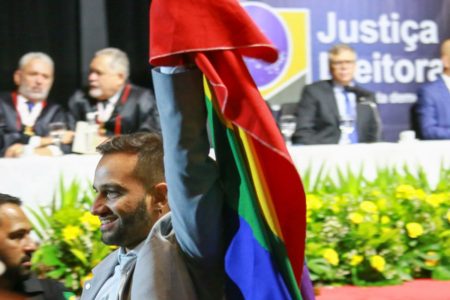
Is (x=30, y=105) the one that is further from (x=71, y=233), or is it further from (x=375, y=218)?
(x=375, y=218)

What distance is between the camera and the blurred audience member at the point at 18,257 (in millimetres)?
2682

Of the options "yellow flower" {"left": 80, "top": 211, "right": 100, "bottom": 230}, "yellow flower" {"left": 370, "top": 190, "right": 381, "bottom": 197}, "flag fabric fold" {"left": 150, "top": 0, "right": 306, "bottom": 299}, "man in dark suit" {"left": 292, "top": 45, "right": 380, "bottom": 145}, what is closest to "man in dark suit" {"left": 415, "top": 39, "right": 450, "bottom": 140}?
"man in dark suit" {"left": 292, "top": 45, "right": 380, "bottom": 145}

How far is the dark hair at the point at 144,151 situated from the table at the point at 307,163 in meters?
2.90

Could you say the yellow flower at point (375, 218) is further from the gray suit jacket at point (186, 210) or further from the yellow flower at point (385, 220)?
the gray suit jacket at point (186, 210)

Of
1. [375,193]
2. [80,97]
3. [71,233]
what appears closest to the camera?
[71,233]

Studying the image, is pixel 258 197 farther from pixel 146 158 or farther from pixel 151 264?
pixel 146 158

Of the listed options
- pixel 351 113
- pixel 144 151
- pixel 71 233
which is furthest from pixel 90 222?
pixel 351 113

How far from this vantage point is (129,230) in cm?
176

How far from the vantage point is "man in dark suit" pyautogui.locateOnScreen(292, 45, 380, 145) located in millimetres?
6324

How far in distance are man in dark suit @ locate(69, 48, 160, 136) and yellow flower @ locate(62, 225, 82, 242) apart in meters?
1.99

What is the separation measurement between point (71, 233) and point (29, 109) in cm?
207

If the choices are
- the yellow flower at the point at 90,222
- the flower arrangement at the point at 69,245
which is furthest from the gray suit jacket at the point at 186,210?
the yellow flower at the point at 90,222

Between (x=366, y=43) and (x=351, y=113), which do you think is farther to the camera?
(x=366, y=43)

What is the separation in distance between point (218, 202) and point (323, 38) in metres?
6.54
